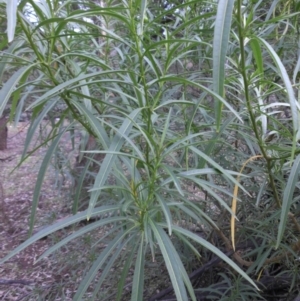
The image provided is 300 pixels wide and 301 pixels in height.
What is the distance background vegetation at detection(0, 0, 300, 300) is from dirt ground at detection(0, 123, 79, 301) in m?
0.41

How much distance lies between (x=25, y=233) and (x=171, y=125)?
6.49 feet

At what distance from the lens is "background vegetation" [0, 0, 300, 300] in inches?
29.3

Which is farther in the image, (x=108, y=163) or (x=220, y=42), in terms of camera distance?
(x=108, y=163)

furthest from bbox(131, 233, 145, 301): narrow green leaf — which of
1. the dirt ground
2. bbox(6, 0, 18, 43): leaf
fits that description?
the dirt ground

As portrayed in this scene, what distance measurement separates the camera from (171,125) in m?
1.32

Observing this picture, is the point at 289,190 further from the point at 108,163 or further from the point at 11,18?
the point at 11,18

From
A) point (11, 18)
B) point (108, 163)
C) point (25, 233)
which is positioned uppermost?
point (11, 18)

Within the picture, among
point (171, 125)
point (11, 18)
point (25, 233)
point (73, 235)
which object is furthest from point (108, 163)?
point (25, 233)

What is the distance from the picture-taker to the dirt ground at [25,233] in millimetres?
2133

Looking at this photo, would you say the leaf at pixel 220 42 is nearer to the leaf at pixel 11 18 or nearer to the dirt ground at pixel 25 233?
the leaf at pixel 11 18

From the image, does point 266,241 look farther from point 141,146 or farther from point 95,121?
point 95,121

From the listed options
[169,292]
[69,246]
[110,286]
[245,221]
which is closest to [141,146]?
[245,221]

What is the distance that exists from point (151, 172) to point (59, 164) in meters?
1.11

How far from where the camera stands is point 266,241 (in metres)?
1.32
